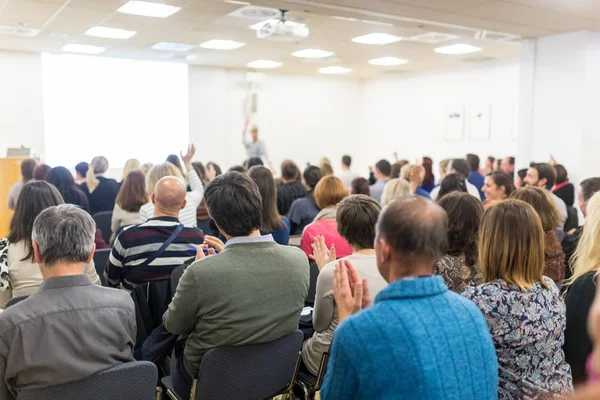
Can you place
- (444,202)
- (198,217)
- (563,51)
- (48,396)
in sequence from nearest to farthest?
(48,396), (444,202), (198,217), (563,51)

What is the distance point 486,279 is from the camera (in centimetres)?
209

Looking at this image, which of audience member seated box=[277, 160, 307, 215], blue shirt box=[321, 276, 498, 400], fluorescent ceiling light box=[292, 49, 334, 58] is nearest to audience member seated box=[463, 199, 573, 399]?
blue shirt box=[321, 276, 498, 400]

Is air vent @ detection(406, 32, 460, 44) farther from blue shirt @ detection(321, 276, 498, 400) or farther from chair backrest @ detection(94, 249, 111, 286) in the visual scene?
blue shirt @ detection(321, 276, 498, 400)

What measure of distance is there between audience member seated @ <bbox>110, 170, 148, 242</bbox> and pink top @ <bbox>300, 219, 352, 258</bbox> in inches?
70.1

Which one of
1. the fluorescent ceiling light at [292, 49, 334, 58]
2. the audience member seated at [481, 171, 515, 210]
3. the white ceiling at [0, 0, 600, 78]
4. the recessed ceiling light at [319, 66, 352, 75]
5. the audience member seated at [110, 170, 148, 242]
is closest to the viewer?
the audience member seated at [110, 170, 148, 242]

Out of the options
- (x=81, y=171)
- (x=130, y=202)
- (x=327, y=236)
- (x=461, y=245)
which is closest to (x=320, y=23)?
(x=81, y=171)

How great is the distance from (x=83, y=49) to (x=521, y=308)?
390 inches

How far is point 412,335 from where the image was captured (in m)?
1.28

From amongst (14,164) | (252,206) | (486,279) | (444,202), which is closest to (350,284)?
(486,279)

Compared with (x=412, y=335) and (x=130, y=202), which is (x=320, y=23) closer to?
(x=130, y=202)

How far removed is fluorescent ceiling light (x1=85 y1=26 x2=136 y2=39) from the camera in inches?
321

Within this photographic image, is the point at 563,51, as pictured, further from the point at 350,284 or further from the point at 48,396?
the point at 48,396

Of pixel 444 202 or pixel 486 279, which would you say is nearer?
pixel 486 279

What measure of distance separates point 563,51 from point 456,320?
754cm
